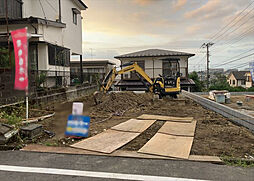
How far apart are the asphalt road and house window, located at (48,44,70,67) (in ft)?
28.5

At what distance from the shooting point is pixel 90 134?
5.37 meters

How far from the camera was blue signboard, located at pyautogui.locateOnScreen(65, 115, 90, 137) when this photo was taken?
4.83 metres

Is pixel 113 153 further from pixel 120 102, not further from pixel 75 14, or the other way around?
pixel 75 14

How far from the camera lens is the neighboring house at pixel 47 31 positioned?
10.4 m

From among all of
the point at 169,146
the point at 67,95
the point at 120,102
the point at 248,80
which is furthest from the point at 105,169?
the point at 248,80

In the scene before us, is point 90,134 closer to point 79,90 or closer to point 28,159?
point 28,159

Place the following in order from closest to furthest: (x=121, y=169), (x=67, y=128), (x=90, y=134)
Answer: (x=121, y=169) < (x=67, y=128) < (x=90, y=134)

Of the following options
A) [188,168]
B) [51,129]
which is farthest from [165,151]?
[51,129]

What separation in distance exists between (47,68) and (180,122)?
8121 mm

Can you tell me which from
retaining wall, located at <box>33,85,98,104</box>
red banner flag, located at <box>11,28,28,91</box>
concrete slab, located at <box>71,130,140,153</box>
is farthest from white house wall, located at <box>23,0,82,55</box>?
concrete slab, located at <box>71,130,140,153</box>

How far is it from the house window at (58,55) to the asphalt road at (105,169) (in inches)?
342

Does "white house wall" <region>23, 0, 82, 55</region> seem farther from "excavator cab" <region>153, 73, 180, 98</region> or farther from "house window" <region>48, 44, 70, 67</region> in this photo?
"excavator cab" <region>153, 73, 180, 98</region>

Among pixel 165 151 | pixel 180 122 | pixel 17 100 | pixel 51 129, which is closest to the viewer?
pixel 165 151

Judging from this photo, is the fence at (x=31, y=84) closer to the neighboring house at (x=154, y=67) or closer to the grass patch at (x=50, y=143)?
the grass patch at (x=50, y=143)
